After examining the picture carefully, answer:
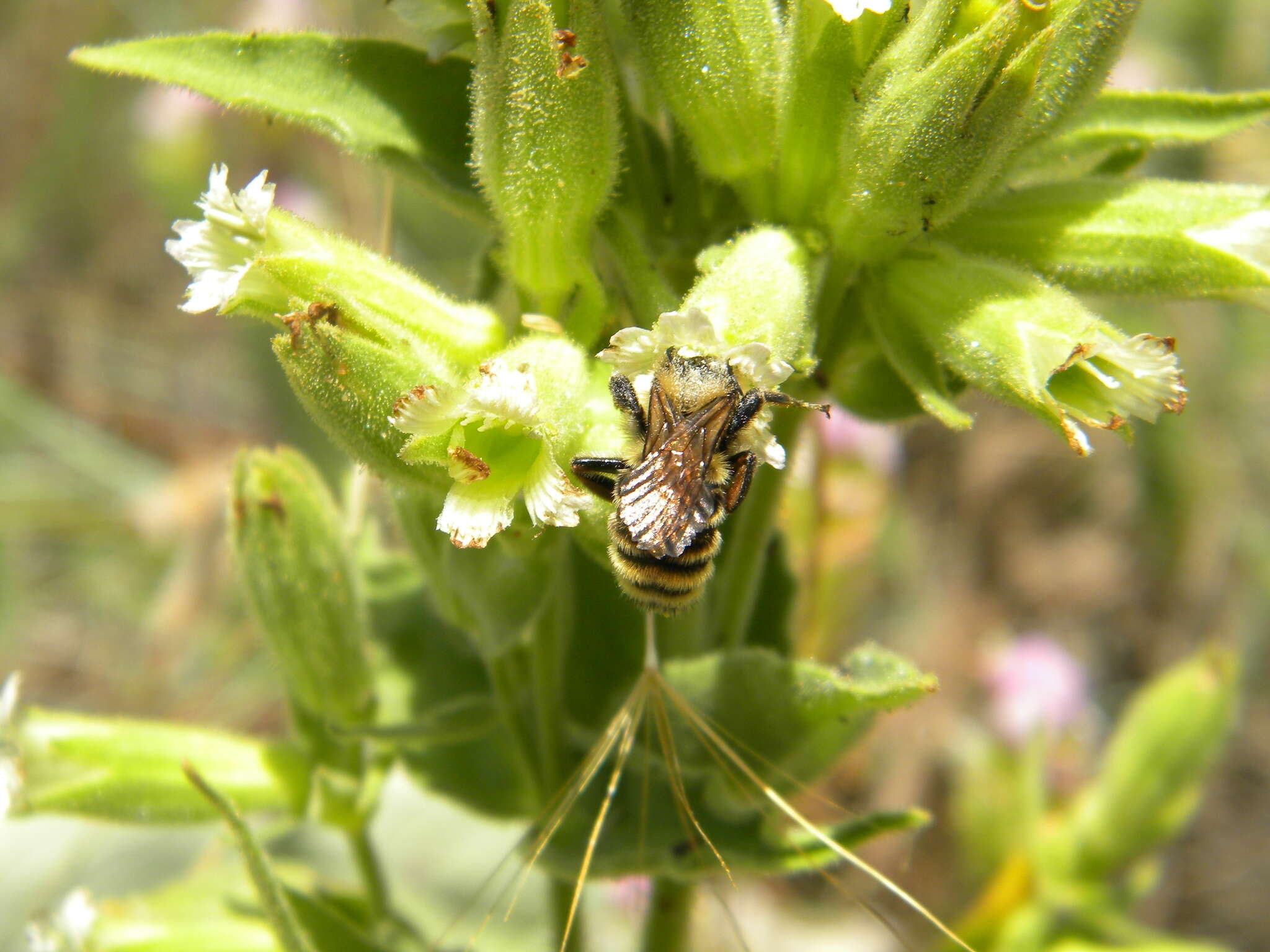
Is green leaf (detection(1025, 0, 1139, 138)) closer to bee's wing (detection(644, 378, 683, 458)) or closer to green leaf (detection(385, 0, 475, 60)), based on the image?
bee's wing (detection(644, 378, 683, 458))

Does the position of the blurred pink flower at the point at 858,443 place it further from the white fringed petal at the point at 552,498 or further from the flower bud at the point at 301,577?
the white fringed petal at the point at 552,498

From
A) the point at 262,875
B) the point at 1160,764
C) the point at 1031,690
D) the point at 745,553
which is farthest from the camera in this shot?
the point at 1031,690

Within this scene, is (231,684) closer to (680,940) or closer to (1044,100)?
(680,940)

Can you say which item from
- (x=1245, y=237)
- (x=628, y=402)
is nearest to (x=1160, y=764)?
(x=1245, y=237)

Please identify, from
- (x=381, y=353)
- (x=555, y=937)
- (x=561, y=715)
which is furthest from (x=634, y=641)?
(x=381, y=353)

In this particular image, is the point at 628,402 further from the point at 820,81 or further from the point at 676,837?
the point at 676,837
